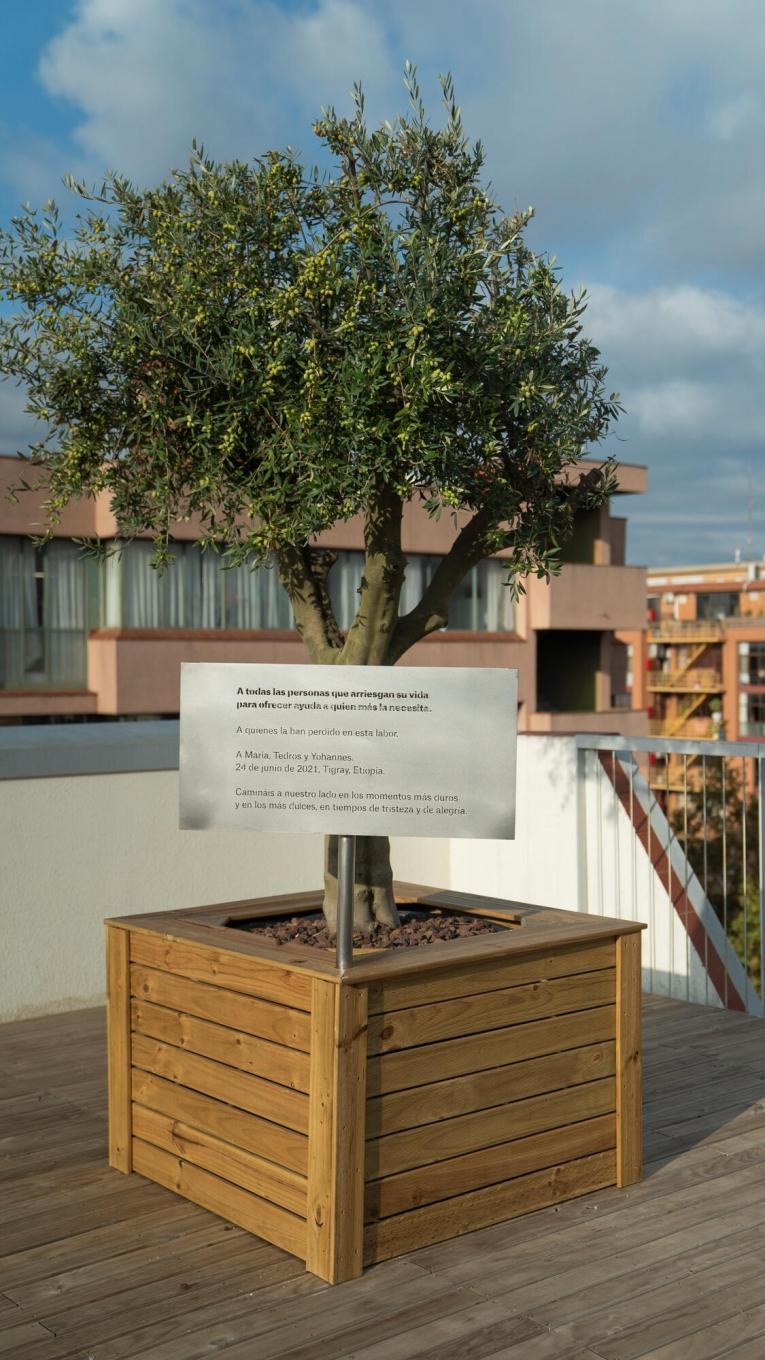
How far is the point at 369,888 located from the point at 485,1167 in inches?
41.6

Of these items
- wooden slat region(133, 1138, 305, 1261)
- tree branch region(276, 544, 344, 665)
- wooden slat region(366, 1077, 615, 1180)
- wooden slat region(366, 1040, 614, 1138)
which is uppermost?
tree branch region(276, 544, 344, 665)

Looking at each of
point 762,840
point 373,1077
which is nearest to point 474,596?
point 762,840

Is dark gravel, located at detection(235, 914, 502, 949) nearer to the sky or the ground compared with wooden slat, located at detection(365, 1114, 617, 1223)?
nearer to the sky

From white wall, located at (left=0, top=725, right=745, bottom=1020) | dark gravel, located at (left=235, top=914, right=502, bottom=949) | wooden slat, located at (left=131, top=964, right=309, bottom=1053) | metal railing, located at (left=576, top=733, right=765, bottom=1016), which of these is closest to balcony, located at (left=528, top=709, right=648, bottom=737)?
white wall, located at (left=0, top=725, right=745, bottom=1020)

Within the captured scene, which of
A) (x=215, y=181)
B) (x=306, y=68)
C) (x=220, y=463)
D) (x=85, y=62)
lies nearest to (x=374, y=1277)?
(x=220, y=463)

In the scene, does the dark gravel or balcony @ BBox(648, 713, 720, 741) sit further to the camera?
balcony @ BBox(648, 713, 720, 741)

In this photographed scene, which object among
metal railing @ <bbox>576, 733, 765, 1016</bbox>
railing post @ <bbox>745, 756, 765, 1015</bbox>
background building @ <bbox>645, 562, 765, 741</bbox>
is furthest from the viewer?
background building @ <bbox>645, 562, 765, 741</bbox>

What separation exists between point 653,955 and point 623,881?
0.42 meters

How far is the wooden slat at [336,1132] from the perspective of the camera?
3904 mm

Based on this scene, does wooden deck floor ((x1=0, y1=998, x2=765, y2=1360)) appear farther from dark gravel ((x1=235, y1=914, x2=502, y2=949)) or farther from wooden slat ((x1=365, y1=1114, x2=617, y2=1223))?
dark gravel ((x1=235, y1=914, x2=502, y2=949))

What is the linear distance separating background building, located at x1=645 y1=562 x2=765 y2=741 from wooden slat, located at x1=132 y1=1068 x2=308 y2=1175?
61.7 metres

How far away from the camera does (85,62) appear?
6285mm

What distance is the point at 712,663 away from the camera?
71.7m

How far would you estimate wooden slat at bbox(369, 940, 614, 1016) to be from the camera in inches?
161
